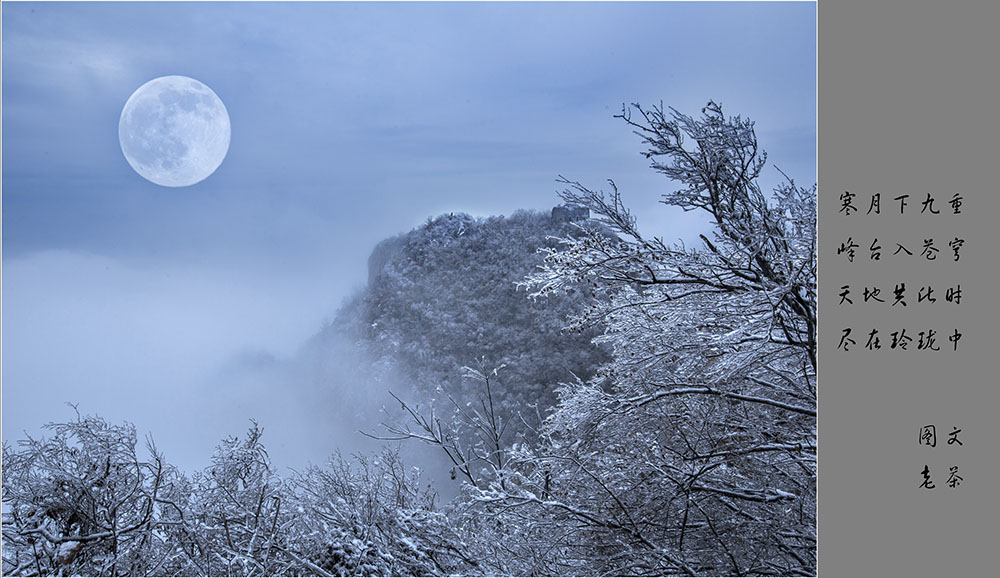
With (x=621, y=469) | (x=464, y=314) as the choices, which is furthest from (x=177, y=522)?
(x=464, y=314)

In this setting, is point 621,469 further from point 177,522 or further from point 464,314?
point 464,314

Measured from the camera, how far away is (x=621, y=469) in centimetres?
214

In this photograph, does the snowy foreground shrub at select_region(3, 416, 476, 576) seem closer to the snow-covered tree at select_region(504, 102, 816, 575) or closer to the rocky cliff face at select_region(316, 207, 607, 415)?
the snow-covered tree at select_region(504, 102, 816, 575)

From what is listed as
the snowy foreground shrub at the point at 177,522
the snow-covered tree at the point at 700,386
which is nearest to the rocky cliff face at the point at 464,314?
the snow-covered tree at the point at 700,386

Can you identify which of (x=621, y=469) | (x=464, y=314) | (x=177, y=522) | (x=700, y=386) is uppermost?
(x=464, y=314)

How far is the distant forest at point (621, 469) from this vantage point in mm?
1887

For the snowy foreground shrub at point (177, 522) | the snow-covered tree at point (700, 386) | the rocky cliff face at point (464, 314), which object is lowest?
the snowy foreground shrub at point (177, 522)

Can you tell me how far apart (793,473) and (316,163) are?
3.97 m

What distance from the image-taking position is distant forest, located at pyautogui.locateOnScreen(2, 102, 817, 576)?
189cm

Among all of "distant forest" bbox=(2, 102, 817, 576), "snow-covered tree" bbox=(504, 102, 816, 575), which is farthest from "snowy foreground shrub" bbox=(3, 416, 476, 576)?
"snow-covered tree" bbox=(504, 102, 816, 575)

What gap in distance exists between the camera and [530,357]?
6328 millimetres

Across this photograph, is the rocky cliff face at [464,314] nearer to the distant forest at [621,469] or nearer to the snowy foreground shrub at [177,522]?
the distant forest at [621,469]

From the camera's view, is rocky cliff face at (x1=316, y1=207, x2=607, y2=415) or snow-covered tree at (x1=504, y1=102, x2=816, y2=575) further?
rocky cliff face at (x1=316, y1=207, x2=607, y2=415)
